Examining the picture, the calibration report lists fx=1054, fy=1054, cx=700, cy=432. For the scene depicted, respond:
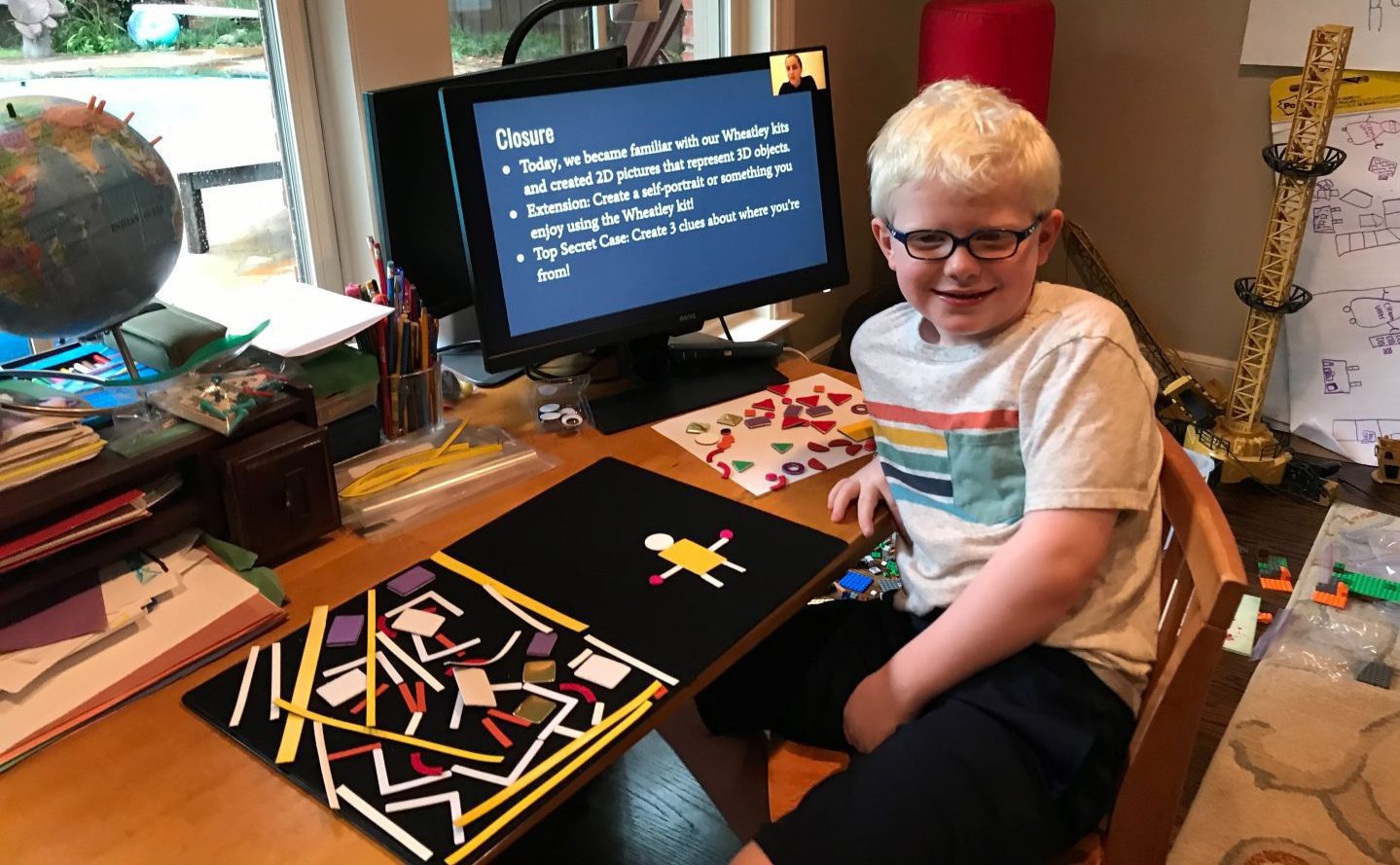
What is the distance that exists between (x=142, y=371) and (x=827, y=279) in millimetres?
982

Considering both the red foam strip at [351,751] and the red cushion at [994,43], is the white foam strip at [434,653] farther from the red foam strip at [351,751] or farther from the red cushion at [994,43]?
the red cushion at [994,43]

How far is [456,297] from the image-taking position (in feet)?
5.34

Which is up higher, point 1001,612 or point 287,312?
point 287,312

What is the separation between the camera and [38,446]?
3.20 feet

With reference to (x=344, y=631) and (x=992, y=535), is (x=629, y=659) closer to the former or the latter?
(x=344, y=631)

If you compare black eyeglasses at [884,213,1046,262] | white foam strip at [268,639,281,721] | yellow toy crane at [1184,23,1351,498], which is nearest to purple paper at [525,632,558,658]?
white foam strip at [268,639,281,721]

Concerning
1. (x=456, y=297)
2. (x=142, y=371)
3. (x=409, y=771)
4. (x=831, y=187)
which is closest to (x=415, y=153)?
(x=456, y=297)

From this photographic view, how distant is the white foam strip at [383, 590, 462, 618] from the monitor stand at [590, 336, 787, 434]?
46 centimetres

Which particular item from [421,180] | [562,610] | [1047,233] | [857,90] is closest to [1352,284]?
[857,90]

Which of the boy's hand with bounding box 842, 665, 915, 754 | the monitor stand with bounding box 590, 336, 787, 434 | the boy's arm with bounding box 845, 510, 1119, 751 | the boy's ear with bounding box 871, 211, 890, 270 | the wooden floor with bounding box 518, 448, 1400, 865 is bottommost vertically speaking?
the wooden floor with bounding box 518, 448, 1400, 865

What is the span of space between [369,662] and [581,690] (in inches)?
8.0

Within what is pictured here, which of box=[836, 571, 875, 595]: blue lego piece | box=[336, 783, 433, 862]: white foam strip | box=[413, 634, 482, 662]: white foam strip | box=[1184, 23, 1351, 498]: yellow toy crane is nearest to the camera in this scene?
box=[336, 783, 433, 862]: white foam strip

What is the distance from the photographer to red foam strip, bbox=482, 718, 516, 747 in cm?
87

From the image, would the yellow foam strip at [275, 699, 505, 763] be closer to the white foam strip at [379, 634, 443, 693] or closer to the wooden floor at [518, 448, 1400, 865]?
the white foam strip at [379, 634, 443, 693]
